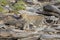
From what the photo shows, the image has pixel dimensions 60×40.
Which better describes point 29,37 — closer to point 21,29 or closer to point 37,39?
point 37,39

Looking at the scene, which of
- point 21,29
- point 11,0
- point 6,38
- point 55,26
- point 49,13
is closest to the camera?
point 6,38

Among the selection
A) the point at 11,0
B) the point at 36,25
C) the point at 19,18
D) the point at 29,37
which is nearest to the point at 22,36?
the point at 29,37

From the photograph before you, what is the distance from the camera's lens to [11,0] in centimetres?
1730

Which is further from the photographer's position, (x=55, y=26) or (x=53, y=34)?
(x=55, y=26)

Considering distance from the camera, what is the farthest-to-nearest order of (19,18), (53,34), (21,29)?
(19,18), (21,29), (53,34)

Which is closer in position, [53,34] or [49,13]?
[53,34]

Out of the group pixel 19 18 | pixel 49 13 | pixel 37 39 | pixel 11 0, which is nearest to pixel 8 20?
pixel 19 18

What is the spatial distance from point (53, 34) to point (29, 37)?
1049mm

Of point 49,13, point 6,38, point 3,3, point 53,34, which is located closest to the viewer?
point 6,38

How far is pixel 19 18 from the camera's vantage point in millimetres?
11023

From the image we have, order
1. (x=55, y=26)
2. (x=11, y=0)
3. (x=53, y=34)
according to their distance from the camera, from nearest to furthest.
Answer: (x=53, y=34) < (x=55, y=26) < (x=11, y=0)

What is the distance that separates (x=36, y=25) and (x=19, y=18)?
143 cm

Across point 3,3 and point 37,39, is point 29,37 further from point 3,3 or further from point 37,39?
point 3,3

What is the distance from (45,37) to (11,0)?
946 centimetres
